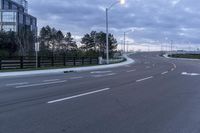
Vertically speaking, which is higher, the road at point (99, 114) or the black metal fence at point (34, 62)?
the black metal fence at point (34, 62)

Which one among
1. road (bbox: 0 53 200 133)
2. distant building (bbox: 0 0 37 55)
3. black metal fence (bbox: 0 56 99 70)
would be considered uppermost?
distant building (bbox: 0 0 37 55)

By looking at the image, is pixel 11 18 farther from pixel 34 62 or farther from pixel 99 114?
pixel 99 114

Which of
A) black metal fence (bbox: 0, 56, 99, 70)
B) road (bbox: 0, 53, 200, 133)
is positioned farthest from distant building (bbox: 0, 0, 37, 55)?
road (bbox: 0, 53, 200, 133)

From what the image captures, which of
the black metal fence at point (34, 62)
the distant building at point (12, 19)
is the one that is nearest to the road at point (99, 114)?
the black metal fence at point (34, 62)

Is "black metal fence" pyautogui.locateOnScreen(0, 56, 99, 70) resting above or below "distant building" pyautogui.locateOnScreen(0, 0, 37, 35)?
below

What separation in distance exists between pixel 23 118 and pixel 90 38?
338ft

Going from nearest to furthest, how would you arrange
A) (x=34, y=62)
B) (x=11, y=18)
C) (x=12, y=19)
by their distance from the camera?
(x=34, y=62) → (x=12, y=19) → (x=11, y=18)

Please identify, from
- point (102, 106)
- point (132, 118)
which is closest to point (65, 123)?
point (132, 118)

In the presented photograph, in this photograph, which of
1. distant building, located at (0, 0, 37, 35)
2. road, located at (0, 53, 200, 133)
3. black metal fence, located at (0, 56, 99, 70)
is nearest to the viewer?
road, located at (0, 53, 200, 133)

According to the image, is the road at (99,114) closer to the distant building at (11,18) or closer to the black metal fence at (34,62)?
the black metal fence at (34,62)

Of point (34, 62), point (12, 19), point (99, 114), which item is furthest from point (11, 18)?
point (99, 114)

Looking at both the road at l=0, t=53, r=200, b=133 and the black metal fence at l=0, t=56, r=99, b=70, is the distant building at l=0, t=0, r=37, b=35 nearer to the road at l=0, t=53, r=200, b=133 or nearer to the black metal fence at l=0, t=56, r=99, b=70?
the black metal fence at l=0, t=56, r=99, b=70

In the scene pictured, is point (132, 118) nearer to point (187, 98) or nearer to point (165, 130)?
point (165, 130)

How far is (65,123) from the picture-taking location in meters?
7.75
